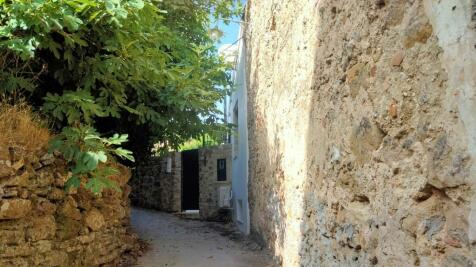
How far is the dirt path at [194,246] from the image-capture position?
652 cm

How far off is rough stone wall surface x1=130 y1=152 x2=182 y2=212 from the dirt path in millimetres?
2458

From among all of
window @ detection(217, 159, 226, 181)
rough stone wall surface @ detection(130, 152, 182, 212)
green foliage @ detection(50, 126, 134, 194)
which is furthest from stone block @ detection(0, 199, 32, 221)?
rough stone wall surface @ detection(130, 152, 182, 212)

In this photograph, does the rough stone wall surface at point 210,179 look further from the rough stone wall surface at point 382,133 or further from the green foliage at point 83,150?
the green foliage at point 83,150

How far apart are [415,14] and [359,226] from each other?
50.8 inches

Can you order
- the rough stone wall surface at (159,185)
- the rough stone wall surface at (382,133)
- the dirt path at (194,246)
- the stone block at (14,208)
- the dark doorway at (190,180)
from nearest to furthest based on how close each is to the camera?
1. the rough stone wall surface at (382,133)
2. the stone block at (14,208)
3. the dirt path at (194,246)
4. the rough stone wall surface at (159,185)
5. the dark doorway at (190,180)

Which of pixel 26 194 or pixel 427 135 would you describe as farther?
pixel 26 194

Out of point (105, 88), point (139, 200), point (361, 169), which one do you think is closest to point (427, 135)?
point (361, 169)

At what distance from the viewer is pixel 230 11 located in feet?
31.1

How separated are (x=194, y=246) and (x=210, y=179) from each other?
5.52m

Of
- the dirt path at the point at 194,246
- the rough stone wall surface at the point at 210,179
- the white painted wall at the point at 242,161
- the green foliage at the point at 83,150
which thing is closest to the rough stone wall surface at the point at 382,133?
the green foliage at the point at 83,150

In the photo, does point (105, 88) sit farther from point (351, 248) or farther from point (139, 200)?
point (139, 200)

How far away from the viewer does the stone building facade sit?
511 inches

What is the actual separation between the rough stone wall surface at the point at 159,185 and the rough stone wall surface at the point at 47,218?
817 centimetres

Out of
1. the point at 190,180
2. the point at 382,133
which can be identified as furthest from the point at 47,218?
the point at 190,180
